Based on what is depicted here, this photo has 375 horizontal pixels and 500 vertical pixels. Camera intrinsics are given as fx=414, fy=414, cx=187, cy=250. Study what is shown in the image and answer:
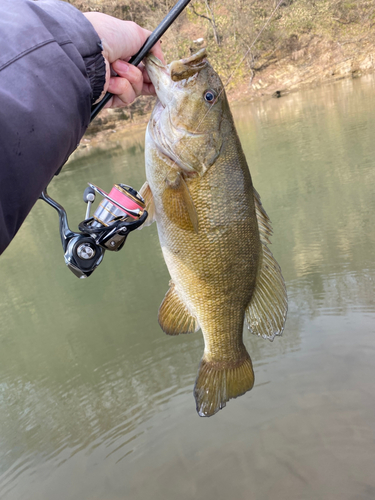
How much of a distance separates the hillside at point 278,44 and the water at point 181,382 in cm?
1467

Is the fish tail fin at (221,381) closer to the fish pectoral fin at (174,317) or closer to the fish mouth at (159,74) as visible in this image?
the fish pectoral fin at (174,317)

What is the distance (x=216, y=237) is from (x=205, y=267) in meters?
0.14

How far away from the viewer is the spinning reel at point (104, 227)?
155 centimetres

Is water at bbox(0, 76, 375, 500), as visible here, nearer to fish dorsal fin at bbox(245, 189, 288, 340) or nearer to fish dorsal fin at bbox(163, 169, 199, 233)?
fish dorsal fin at bbox(245, 189, 288, 340)

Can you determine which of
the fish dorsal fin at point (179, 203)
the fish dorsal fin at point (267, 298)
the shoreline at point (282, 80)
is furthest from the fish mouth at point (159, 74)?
the shoreline at point (282, 80)

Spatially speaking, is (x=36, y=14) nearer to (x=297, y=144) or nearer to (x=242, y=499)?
(x=242, y=499)

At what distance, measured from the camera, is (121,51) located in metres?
1.40

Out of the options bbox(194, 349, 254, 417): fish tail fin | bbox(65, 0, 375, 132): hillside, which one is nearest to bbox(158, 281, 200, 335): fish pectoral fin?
bbox(194, 349, 254, 417): fish tail fin

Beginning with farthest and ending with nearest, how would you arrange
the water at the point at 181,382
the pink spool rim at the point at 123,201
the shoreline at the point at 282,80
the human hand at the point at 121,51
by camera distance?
the shoreline at the point at 282,80
the water at the point at 181,382
the pink spool rim at the point at 123,201
the human hand at the point at 121,51

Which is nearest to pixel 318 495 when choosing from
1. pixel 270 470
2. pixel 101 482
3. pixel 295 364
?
pixel 270 470

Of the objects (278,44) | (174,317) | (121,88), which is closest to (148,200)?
(121,88)

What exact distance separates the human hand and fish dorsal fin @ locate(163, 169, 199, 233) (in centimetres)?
35

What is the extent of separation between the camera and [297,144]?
8781mm

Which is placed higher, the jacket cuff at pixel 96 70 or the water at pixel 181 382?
the jacket cuff at pixel 96 70
